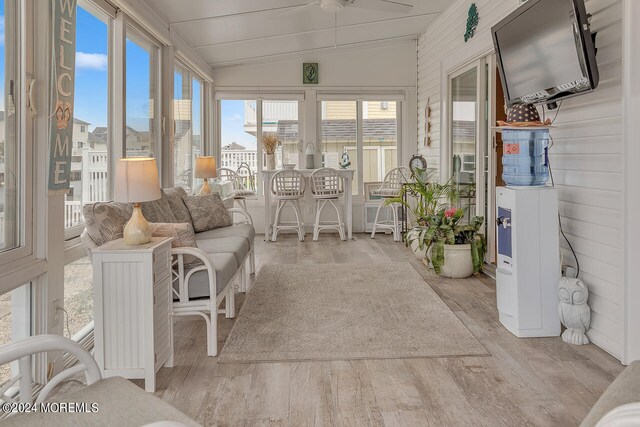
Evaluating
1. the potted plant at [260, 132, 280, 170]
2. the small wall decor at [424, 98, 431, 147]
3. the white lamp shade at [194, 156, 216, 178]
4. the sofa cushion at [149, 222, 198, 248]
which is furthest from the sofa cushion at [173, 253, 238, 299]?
the small wall decor at [424, 98, 431, 147]

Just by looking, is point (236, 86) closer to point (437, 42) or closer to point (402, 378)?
point (437, 42)

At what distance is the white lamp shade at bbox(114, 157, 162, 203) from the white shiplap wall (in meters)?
2.51

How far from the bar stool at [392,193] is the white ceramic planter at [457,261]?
7.47 feet

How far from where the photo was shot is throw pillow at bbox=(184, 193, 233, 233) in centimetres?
434

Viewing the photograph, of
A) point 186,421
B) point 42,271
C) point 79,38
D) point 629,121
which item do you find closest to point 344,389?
point 186,421

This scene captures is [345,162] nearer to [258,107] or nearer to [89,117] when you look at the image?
[258,107]

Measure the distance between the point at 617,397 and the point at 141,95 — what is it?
4.15 m

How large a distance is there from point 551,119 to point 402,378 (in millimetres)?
2138

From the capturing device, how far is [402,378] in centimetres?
251

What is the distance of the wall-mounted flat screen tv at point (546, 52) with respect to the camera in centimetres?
267

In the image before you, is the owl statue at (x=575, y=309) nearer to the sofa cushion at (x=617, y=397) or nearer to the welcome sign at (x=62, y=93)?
the sofa cushion at (x=617, y=397)

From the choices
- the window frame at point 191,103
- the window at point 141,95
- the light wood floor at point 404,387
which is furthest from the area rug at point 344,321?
the window at point 141,95

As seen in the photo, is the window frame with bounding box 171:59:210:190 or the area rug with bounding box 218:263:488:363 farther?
the window frame with bounding box 171:59:210:190

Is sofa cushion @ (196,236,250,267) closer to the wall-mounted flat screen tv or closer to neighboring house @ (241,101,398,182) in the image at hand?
the wall-mounted flat screen tv
